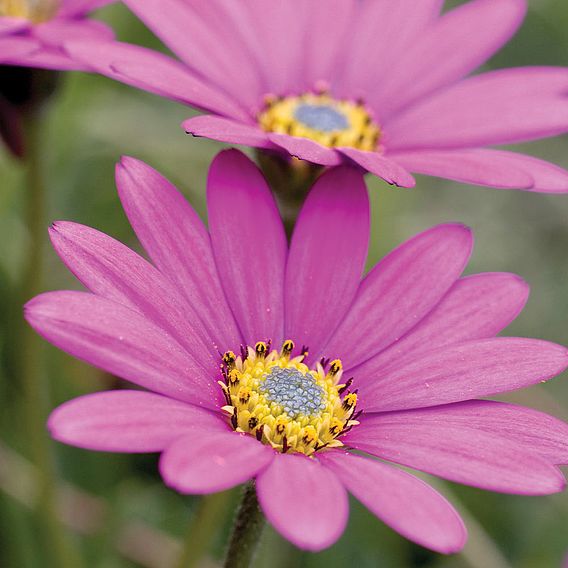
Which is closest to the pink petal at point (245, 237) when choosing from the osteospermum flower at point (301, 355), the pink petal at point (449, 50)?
the osteospermum flower at point (301, 355)

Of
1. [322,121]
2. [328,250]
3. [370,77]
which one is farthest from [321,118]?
[328,250]

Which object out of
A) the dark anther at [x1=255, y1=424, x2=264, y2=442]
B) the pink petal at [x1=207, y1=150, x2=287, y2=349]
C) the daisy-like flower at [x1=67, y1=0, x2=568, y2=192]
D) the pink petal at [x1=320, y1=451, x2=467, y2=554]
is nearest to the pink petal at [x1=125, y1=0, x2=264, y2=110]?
the daisy-like flower at [x1=67, y1=0, x2=568, y2=192]

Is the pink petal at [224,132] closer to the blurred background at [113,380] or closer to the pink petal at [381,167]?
the pink petal at [381,167]

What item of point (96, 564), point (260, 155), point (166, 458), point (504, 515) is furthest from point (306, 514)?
point (504, 515)

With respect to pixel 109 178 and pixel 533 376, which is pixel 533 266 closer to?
pixel 109 178

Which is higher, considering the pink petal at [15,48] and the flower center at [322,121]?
the pink petal at [15,48]

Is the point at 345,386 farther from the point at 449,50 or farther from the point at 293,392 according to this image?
the point at 449,50
